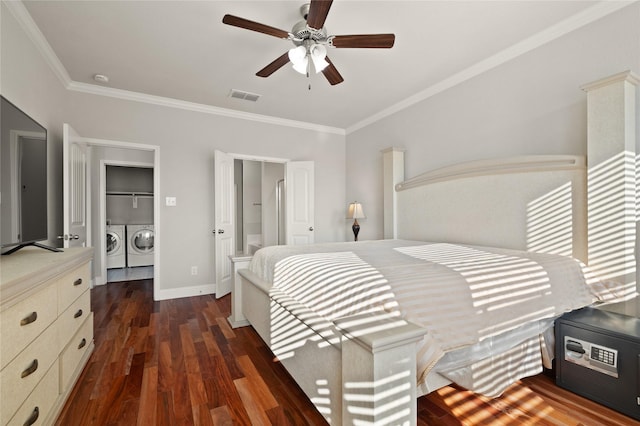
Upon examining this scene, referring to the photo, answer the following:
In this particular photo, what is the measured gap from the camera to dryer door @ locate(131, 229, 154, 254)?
5668 millimetres

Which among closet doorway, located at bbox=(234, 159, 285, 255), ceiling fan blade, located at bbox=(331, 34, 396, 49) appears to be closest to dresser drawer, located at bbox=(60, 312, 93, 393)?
ceiling fan blade, located at bbox=(331, 34, 396, 49)

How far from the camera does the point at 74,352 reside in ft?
5.83

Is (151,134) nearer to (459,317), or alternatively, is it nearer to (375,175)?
(375,175)

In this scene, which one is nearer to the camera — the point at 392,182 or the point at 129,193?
the point at 392,182

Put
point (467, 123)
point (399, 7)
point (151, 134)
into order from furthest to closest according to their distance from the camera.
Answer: point (151, 134), point (467, 123), point (399, 7)

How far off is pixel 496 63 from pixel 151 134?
3910 mm

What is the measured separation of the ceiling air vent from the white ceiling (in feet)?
0.31

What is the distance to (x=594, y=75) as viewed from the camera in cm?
212

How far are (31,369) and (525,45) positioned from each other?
385 cm

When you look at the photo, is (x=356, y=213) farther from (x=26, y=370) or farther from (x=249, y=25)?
(x=26, y=370)

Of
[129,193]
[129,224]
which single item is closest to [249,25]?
[129,224]

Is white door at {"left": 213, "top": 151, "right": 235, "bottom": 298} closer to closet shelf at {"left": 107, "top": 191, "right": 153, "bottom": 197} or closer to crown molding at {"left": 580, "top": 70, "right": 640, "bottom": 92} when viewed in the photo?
closet shelf at {"left": 107, "top": 191, "right": 153, "bottom": 197}

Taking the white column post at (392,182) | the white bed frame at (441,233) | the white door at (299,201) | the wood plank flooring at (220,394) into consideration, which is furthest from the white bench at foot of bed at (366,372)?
the white door at (299,201)

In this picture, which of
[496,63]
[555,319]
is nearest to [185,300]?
[555,319]
